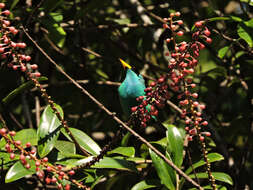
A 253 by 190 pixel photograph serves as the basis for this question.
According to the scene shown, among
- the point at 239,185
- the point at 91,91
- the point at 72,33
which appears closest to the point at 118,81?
the point at 91,91

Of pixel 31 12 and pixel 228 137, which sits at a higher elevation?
pixel 31 12

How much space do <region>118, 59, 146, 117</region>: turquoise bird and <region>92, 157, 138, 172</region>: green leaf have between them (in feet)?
3.11

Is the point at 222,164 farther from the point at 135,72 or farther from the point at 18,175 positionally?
the point at 18,175

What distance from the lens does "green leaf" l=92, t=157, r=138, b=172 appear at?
170 cm

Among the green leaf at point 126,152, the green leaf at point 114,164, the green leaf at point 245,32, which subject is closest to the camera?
the green leaf at point 114,164

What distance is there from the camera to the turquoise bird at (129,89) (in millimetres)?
2752

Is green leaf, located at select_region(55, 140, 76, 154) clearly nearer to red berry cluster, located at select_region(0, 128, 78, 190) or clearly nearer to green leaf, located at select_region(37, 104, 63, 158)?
green leaf, located at select_region(37, 104, 63, 158)

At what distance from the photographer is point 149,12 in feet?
9.85

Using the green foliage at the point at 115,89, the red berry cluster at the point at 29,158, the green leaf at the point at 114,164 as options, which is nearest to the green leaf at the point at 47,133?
the green foliage at the point at 115,89

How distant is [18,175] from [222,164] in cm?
171

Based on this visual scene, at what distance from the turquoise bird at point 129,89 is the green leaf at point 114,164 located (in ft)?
3.11

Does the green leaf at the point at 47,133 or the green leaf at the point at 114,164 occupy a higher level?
the green leaf at the point at 47,133

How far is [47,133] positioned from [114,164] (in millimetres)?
381

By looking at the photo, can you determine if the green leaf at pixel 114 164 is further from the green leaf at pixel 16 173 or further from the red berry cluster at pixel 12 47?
the red berry cluster at pixel 12 47
